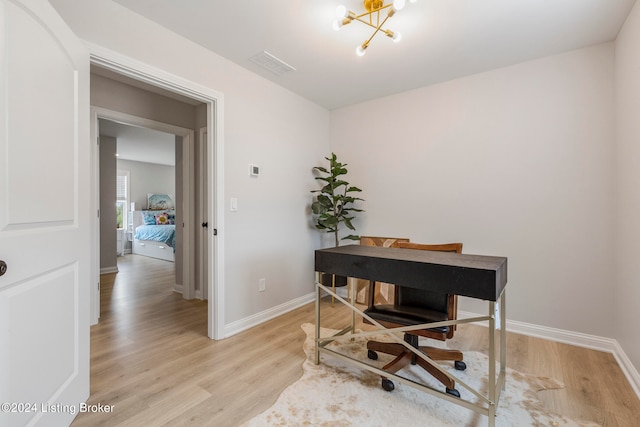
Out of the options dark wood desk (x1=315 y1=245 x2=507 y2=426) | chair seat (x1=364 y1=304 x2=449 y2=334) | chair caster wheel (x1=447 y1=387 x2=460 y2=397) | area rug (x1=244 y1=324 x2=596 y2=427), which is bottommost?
area rug (x1=244 y1=324 x2=596 y2=427)

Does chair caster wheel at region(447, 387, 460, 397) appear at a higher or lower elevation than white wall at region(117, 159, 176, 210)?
lower

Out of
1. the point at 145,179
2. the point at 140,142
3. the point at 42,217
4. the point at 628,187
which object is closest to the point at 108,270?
the point at 140,142

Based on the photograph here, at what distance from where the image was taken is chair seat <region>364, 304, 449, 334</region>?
171 centimetres

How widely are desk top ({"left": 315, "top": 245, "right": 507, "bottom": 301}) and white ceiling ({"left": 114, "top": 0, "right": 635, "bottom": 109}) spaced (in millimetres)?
1609

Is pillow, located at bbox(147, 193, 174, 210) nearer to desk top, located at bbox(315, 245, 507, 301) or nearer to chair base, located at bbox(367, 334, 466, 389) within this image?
desk top, located at bbox(315, 245, 507, 301)

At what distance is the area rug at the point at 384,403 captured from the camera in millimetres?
1470

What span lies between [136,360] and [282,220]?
5.65 feet

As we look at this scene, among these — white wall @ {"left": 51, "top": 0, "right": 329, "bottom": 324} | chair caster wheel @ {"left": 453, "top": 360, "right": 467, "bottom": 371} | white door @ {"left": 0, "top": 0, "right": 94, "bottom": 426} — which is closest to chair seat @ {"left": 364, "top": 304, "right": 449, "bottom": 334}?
chair caster wheel @ {"left": 453, "top": 360, "right": 467, "bottom": 371}

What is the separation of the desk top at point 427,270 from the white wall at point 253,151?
3.59ft

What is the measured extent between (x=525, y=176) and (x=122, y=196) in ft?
28.9

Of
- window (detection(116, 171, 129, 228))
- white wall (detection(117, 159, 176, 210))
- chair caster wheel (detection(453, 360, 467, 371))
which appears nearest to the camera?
chair caster wheel (detection(453, 360, 467, 371))

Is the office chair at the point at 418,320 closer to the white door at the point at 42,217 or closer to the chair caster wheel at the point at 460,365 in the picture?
the chair caster wheel at the point at 460,365

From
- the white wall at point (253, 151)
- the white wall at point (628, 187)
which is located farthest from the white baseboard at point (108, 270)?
the white wall at point (628, 187)

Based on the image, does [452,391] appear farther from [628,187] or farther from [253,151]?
[253,151]
